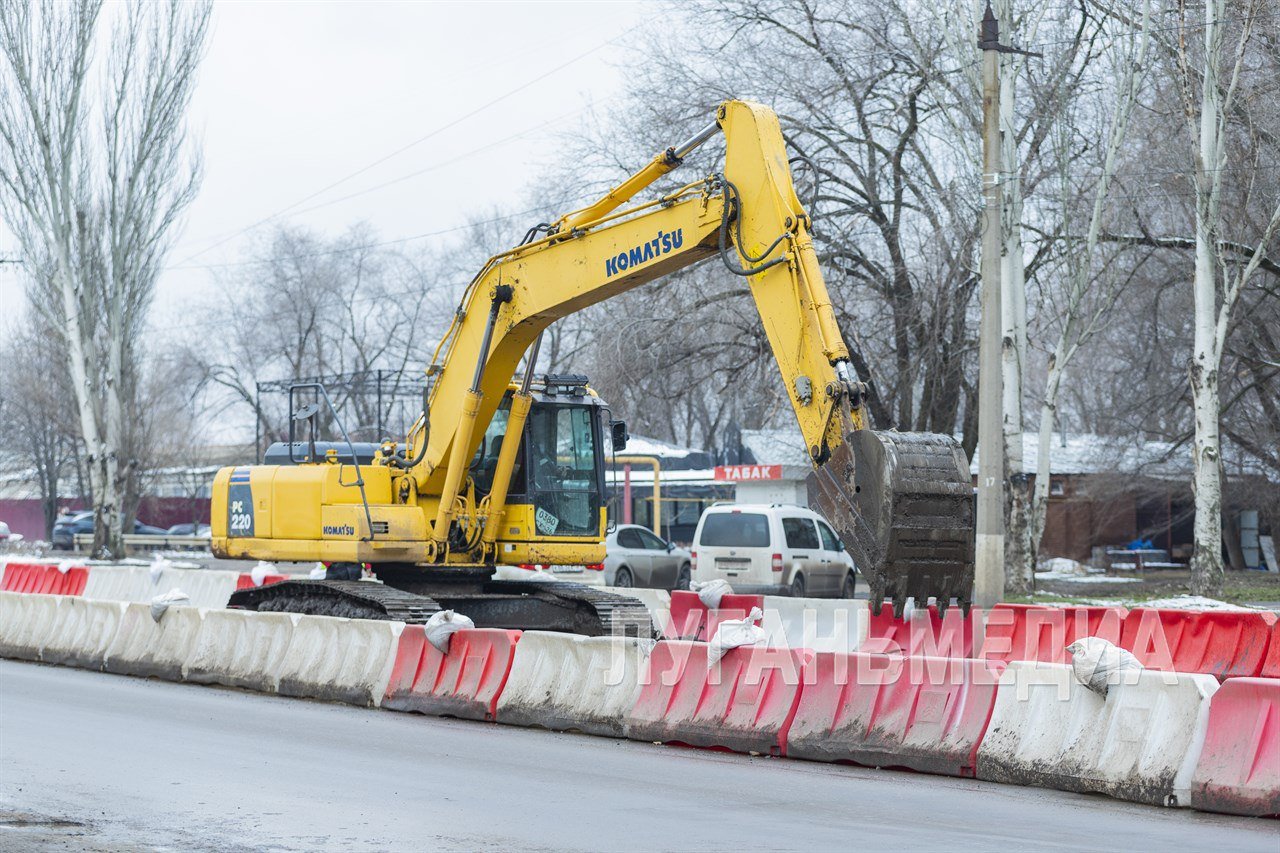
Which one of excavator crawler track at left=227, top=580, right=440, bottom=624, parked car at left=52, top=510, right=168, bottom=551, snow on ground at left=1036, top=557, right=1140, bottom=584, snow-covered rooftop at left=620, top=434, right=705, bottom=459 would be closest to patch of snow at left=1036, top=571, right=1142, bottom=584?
snow on ground at left=1036, top=557, right=1140, bottom=584

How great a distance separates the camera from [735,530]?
27.5 m

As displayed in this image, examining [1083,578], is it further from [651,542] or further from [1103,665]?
[1103,665]

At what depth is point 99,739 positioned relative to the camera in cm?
1140

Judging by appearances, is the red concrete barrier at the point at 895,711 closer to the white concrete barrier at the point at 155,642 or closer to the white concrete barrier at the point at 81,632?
the white concrete barrier at the point at 155,642

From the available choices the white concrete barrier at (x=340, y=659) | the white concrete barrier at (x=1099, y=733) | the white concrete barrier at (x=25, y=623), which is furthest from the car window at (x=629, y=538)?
the white concrete barrier at (x=1099, y=733)

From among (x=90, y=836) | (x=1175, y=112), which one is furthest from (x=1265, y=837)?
(x=1175, y=112)

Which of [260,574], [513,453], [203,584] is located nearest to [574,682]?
[513,453]

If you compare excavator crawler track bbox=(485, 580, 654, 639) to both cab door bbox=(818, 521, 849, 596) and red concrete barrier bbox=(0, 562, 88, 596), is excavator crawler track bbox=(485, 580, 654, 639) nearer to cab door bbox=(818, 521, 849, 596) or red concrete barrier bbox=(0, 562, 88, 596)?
red concrete barrier bbox=(0, 562, 88, 596)

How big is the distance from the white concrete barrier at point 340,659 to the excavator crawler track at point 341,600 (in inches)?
33.7

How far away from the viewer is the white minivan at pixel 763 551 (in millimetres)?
27109

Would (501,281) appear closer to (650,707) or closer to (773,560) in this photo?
(650,707)

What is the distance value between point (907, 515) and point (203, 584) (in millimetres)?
15674

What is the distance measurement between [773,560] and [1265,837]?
19.4 m

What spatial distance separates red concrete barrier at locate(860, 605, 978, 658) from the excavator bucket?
388 cm
